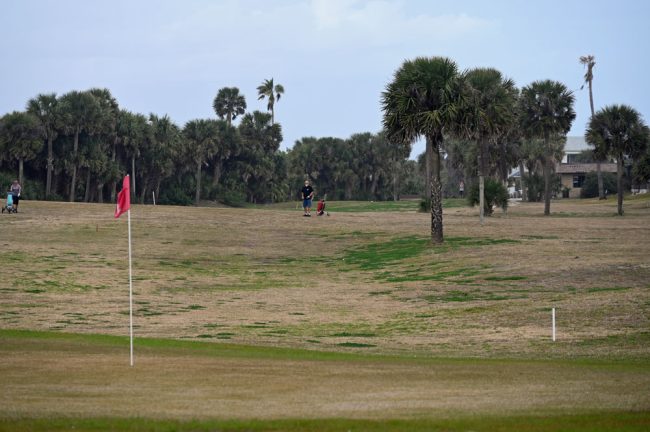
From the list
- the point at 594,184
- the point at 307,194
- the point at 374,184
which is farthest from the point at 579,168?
the point at 307,194

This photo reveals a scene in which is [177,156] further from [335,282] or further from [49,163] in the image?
[335,282]

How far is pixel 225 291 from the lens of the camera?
3841 cm

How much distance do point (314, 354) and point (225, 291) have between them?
17554 millimetres

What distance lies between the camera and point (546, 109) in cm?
7162

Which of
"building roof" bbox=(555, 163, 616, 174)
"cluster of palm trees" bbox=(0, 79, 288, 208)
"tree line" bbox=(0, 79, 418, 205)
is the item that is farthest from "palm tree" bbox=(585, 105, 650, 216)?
"building roof" bbox=(555, 163, 616, 174)

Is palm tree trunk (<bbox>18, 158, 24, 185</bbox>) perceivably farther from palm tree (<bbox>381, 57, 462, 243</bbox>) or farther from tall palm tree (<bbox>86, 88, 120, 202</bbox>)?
palm tree (<bbox>381, 57, 462, 243</bbox>)

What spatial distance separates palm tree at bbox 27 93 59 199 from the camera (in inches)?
3332

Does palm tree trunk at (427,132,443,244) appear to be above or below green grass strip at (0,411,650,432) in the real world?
above

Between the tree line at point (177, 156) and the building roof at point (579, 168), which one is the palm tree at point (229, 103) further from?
the building roof at point (579, 168)

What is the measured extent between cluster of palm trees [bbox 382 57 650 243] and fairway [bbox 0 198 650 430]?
17.4 ft

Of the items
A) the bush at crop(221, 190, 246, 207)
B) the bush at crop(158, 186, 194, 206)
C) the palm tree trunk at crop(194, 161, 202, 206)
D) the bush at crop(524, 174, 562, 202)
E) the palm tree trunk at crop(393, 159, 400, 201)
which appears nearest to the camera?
the palm tree trunk at crop(194, 161, 202, 206)

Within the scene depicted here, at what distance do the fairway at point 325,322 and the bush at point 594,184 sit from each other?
5414 centimetres

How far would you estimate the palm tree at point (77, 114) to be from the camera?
281 ft

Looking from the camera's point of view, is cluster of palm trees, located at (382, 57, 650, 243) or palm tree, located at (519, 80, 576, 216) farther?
palm tree, located at (519, 80, 576, 216)
